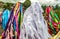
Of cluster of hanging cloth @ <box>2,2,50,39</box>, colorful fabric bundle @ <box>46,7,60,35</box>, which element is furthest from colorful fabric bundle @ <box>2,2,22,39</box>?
colorful fabric bundle @ <box>46,7,60,35</box>

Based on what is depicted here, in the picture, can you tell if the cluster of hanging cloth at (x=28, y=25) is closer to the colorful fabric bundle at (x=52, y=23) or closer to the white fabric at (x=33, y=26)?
the white fabric at (x=33, y=26)

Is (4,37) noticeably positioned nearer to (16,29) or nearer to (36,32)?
(16,29)

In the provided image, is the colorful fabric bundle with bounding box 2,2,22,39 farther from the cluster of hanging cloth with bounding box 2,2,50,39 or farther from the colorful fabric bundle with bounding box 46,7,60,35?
the colorful fabric bundle with bounding box 46,7,60,35

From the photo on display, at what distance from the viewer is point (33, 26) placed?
135cm

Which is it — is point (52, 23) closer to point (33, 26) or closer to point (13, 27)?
point (13, 27)

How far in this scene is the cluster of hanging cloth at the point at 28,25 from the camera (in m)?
1.33

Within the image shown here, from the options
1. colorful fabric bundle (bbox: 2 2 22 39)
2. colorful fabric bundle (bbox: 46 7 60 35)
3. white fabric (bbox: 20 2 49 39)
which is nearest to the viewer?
white fabric (bbox: 20 2 49 39)

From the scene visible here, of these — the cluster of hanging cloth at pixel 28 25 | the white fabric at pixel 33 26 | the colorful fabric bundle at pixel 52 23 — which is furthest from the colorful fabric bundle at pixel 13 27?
the colorful fabric bundle at pixel 52 23

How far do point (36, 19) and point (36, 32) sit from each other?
10 cm

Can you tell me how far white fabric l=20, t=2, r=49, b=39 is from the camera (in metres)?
1.32

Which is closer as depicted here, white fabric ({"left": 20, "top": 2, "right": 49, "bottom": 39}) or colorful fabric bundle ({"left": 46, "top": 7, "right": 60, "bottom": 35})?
white fabric ({"left": 20, "top": 2, "right": 49, "bottom": 39})

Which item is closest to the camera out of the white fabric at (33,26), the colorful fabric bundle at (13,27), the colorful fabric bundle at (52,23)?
the white fabric at (33,26)

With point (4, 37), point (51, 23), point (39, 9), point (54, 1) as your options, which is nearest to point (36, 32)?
point (39, 9)

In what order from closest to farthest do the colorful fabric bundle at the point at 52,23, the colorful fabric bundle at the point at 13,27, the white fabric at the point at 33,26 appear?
the white fabric at the point at 33,26
the colorful fabric bundle at the point at 13,27
the colorful fabric bundle at the point at 52,23
